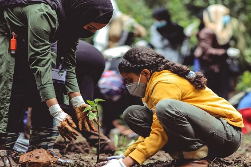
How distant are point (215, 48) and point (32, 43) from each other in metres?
3.99

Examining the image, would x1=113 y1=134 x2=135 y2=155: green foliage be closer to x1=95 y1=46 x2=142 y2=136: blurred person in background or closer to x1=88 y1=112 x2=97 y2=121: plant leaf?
x1=95 y1=46 x2=142 y2=136: blurred person in background

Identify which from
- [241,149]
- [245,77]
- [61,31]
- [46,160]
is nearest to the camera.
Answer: [46,160]

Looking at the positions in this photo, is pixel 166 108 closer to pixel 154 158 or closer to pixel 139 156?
pixel 139 156

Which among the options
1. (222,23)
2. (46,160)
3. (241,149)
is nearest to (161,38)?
(222,23)

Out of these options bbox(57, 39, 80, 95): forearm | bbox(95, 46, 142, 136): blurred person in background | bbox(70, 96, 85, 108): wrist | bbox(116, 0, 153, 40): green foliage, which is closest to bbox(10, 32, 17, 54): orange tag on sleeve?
bbox(57, 39, 80, 95): forearm

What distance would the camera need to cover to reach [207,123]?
2.56 m

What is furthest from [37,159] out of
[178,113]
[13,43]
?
[178,113]

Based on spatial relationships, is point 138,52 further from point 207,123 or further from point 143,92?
point 207,123

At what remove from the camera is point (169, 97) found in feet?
8.32

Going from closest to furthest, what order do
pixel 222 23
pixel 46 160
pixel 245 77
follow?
pixel 46 160 < pixel 222 23 < pixel 245 77

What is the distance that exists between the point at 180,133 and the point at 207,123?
19 cm

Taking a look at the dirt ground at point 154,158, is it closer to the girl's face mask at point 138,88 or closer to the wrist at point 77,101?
the wrist at point 77,101

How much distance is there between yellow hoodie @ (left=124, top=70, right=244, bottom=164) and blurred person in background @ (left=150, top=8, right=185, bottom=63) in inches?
137

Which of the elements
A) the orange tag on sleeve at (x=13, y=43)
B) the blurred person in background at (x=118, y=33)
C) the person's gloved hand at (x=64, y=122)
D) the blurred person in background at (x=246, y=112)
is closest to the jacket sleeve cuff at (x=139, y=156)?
Result: the person's gloved hand at (x=64, y=122)
